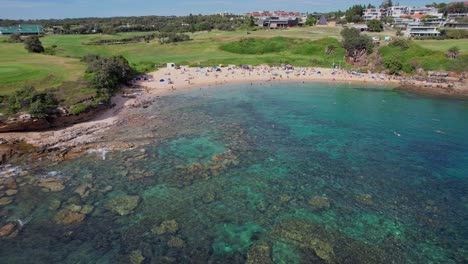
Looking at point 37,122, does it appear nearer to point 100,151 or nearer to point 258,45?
point 100,151

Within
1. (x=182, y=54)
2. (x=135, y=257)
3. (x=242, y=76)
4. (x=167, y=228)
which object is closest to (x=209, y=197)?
(x=167, y=228)

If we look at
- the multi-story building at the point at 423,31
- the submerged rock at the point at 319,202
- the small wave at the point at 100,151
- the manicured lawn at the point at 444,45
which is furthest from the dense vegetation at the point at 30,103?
the multi-story building at the point at 423,31

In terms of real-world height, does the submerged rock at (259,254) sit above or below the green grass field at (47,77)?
below

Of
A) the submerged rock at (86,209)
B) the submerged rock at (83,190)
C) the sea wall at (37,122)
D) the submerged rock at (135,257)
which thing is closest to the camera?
the submerged rock at (135,257)

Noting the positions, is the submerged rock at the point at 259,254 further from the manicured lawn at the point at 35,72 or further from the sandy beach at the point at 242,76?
the sandy beach at the point at 242,76

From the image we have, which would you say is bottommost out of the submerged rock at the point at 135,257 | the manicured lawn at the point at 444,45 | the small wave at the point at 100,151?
the submerged rock at the point at 135,257

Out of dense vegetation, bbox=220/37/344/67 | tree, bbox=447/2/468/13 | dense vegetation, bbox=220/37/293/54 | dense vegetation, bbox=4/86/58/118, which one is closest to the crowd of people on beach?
dense vegetation, bbox=220/37/344/67
